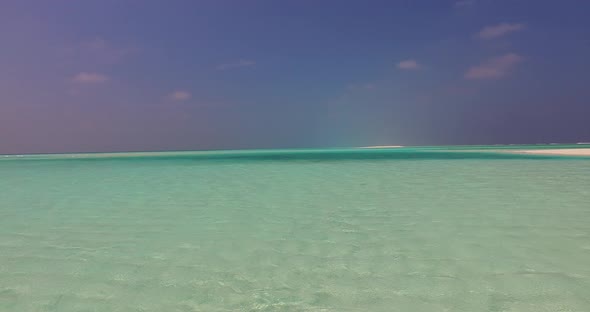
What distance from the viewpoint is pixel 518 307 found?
3.02 meters

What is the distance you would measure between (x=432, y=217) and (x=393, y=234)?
1566 mm

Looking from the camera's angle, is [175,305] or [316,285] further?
[316,285]

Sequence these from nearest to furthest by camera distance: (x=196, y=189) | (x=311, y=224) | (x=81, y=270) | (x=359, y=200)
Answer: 1. (x=81, y=270)
2. (x=311, y=224)
3. (x=359, y=200)
4. (x=196, y=189)

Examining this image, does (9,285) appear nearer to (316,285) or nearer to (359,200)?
(316,285)

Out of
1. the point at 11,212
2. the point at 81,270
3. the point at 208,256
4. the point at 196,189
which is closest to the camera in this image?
the point at 81,270

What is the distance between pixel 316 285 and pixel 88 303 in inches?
88.2

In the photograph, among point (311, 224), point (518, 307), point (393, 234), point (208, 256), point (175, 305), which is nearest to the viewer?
point (518, 307)

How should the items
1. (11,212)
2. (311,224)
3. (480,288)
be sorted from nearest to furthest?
(480,288) < (311,224) < (11,212)

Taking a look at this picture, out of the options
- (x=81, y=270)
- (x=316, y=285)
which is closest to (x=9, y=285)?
(x=81, y=270)

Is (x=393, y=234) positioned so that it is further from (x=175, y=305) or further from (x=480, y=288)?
(x=175, y=305)

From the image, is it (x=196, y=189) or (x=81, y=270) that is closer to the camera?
(x=81, y=270)

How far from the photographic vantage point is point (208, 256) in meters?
4.68

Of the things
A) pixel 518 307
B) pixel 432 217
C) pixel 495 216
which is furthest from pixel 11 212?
pixel 495 216

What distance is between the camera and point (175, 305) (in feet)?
10.6
